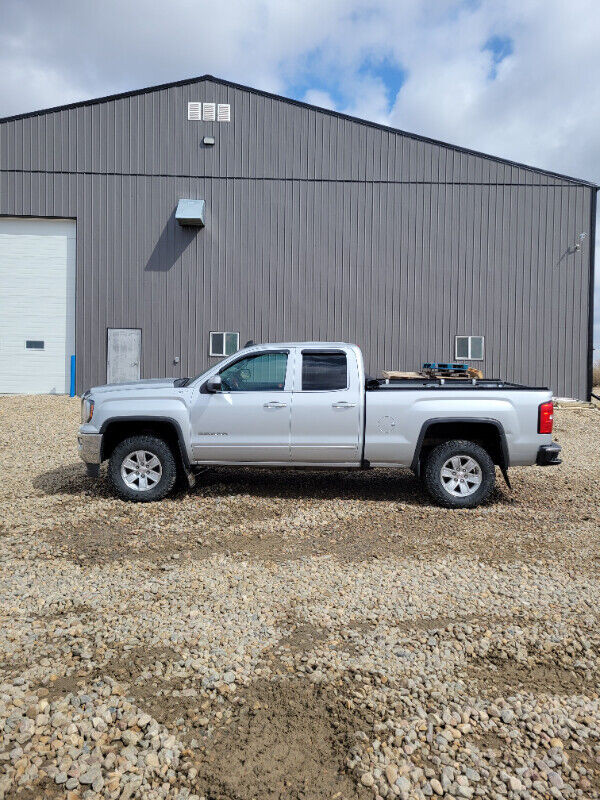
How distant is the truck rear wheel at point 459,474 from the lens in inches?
255

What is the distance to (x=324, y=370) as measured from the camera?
6.78 m

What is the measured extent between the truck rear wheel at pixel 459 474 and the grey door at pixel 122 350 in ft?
43.3

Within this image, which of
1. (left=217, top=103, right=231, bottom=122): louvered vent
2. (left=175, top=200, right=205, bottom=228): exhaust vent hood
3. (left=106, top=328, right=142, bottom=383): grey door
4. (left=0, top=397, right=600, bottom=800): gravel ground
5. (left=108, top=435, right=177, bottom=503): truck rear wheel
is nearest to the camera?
(left=0, top=397, right=600, bottom=800): gravel ground

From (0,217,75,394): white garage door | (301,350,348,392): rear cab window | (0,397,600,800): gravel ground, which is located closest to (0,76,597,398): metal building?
(0,217,75,394): white garage door

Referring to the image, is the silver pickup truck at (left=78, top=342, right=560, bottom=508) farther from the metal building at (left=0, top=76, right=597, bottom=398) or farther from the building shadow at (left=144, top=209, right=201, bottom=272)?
the building shadow at (left=144, top=209, right=201, bottom=272)

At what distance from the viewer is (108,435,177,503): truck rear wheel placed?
657 cm

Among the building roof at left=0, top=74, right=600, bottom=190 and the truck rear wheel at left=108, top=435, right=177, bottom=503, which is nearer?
the truck rear wheel at left=108, top=435, right=177, bottom=503

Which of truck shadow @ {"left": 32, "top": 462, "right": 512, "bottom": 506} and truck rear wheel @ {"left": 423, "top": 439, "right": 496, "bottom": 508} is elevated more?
truck rear wheel @ {"left": 423, "top": 439, "right": 496, "bottom": 508}

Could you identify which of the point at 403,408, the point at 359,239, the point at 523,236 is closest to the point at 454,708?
the point at 403,408

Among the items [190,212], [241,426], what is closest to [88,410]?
[241,426]

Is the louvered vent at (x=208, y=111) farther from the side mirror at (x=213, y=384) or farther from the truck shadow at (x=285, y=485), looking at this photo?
the side mirror at (x=213, y=384)

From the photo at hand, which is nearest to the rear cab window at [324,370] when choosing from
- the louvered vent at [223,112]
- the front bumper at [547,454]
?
the front bumper at [547,454]

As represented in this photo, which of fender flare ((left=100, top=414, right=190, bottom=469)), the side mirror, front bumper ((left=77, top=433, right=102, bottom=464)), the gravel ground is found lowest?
the gravel ground

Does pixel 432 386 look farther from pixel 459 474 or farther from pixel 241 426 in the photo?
pixel 241 426
